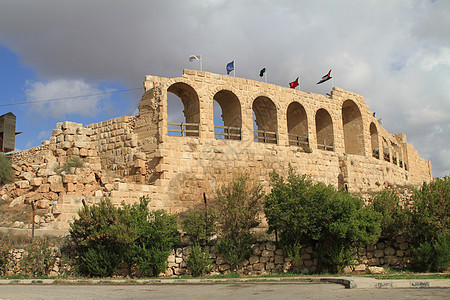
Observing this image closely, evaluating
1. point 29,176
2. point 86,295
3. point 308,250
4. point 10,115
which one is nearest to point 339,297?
point 86,295

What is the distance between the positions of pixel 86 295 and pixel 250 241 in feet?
20.9

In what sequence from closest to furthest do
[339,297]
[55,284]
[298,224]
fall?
1. [339,297]
2. [55,284]
3. [298,224]

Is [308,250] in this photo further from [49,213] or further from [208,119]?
[49,213]

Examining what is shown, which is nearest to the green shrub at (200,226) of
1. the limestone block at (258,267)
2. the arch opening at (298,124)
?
the limestone block at (258,267)

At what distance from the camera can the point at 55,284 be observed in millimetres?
11703

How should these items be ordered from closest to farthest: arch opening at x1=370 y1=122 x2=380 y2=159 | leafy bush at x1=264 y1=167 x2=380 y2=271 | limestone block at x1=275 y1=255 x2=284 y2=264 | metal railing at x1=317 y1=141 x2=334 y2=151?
leafy bush at x1=264 y1=167 x2=380 y2=271 → limestone block at x1=275 y1=255 x2=284 y2=264 → metal railing at x1=317 y1=141 x2=334 y2=151 → arch opening at x1=370 y1=122 x2=380 y2=159

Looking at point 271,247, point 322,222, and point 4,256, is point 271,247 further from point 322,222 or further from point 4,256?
point 4,256

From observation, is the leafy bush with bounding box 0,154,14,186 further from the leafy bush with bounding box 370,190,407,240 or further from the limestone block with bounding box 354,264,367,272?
the leafy bush with bounding box 370,190,407,240

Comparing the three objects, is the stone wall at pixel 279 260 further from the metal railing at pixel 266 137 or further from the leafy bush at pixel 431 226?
the metal railing at pixel 266 137

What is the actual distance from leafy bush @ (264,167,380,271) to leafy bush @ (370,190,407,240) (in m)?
0.59

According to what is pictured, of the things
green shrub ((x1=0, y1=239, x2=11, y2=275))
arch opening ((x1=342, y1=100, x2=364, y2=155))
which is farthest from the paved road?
arch opening ((x1=342, y1=100, x2=364, y2=155))

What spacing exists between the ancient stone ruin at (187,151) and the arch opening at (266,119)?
52mm

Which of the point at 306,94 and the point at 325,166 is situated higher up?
the point at 306,94

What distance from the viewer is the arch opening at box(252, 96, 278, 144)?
72.0ft
